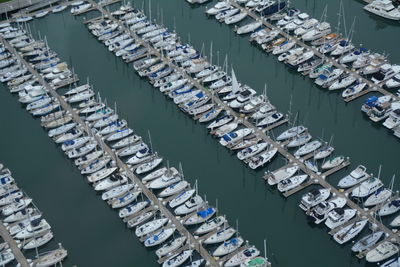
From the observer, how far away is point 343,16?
450ft

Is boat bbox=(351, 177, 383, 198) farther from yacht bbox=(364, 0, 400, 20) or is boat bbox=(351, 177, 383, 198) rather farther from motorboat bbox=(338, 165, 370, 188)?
yacht bbox=(364, 0, 400, 20)

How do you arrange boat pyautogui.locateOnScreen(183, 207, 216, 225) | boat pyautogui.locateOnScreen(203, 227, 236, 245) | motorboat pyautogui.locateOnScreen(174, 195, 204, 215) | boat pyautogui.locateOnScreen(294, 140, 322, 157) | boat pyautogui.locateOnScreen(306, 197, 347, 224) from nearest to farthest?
boat pyautogui.locateOnScreen(203, 227, 236, 245)
boat pyautogui.locateOnScreen(306, 197, 347, 224)
boat pyautogui.locateOnScreen(183, 207, 216, 225)
motorboat pyautogui.locateOnScreen(174, 195, 204, 215)
boat pyautogui.locateOnScreen(294, 140, 322, 157)

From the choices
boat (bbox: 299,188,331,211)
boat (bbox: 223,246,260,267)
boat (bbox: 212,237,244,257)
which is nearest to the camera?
boat (bbox: 223,246,260,267)

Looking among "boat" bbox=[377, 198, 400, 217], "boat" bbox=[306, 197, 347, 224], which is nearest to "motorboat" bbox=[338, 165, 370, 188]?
"boat" bbox=[306, 197, 347, 224]

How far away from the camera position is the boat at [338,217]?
93.4 meters

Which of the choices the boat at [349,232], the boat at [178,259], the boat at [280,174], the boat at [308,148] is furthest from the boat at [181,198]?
the boat at [349,232]

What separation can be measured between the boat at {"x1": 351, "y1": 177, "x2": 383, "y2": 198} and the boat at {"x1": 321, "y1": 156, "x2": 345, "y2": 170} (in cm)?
547

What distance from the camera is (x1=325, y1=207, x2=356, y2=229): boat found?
93.4 metres

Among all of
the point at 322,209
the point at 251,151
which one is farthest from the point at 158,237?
the point at 322,209

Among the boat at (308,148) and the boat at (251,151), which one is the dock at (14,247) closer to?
the boat at (251,151)

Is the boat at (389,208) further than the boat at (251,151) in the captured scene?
No

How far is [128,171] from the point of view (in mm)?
104000

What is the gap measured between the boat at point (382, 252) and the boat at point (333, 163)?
16168 mm

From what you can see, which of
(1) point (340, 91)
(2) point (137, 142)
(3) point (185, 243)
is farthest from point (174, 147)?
(1) point (340, 91)
